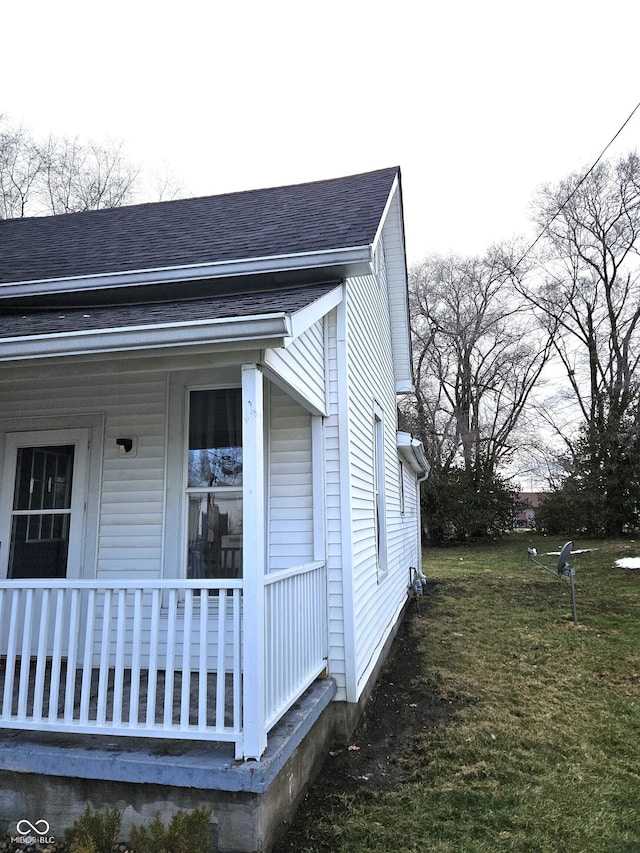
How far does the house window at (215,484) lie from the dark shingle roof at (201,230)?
129 cm

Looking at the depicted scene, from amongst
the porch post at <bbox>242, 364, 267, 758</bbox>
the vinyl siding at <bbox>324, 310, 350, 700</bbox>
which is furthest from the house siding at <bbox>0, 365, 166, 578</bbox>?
the porch post at <bbox>242, 364, 267, 758</bbox>

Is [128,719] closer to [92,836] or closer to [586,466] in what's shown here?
[92,836]

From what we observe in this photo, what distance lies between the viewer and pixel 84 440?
16.4 feet

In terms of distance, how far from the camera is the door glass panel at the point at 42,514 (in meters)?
4.93

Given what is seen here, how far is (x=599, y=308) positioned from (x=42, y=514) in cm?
2601

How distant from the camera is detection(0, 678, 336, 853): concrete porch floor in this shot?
9.18ft

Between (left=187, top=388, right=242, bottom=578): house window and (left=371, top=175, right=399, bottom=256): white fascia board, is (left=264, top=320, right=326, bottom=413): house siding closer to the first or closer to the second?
(left=187, top=388, right=242, bottom=578): house window

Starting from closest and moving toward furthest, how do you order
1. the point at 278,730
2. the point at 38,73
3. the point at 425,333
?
the point at 278,730, the point at 38,73, the point at 425,333

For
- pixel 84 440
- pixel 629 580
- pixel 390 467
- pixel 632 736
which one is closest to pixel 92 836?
pixel 84 440

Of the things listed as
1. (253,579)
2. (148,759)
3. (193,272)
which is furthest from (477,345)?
(148,759)

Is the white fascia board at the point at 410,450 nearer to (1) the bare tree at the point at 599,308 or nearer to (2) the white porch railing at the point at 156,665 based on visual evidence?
(2) the white porch railing at the point at 156,665

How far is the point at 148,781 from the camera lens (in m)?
2.89

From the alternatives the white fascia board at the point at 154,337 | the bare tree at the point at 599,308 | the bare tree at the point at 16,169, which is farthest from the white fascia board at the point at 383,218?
the bare tree at the point at 16,169

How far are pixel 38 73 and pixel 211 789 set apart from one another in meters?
16.9
